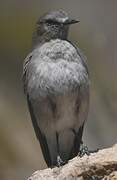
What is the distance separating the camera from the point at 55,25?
11672mm

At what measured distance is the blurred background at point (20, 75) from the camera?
1614cm

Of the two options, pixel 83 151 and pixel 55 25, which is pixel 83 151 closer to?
pixel 83 151

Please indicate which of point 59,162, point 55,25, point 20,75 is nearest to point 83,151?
point 59,162

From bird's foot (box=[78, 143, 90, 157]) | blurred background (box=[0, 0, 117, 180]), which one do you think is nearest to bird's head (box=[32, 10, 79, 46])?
bird's foot (box=[78, 143, 90, 157])

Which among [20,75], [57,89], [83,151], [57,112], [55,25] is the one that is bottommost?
[20,75]

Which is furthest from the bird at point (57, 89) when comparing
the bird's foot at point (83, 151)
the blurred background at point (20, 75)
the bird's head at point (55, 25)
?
the blurred background at point (20, 75)

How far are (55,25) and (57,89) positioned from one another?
0.96 m

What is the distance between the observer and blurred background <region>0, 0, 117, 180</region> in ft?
53.0

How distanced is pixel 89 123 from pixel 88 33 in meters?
3.29

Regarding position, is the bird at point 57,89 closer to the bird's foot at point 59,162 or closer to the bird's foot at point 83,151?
the bird's foot at point 59,162

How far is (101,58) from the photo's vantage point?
1872 cm

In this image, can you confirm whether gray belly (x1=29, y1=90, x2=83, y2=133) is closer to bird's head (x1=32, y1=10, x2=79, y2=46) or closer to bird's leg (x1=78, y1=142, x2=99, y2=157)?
bird's leg (x1=78, y1=142, x2=99, y2=157)

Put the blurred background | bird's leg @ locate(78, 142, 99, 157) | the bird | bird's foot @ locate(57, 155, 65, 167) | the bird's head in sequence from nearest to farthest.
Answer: bird's leg @ locate(78, 142, 99, 157), bird's foot @ locate(57, 155, 65, 167), the bird, the bird's head, the blurred background

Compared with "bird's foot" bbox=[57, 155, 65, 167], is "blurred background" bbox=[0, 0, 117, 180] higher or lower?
lower
